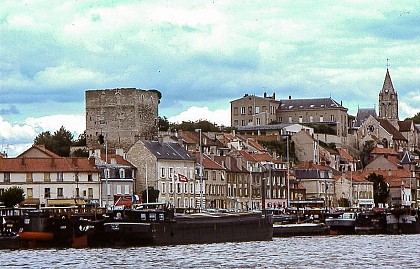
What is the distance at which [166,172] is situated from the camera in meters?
126

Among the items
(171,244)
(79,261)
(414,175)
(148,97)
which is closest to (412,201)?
(414,175)

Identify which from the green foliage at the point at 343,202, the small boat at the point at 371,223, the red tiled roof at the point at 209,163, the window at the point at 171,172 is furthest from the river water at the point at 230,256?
the green foliage at the point at 343,202

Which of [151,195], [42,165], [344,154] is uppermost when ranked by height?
[344,154]

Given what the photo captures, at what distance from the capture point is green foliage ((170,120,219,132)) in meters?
176

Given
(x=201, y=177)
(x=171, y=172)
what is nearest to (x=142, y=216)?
(x=201, y=177)

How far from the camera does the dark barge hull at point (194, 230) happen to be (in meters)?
81.6

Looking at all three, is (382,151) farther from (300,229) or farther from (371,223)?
(300,229)

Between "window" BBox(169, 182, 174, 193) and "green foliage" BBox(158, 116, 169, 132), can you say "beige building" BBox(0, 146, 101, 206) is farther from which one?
Result: "green foliage" BBox(158, 116, 169, 132)

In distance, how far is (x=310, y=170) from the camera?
15525cm

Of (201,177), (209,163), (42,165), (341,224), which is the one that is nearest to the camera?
(341,224)

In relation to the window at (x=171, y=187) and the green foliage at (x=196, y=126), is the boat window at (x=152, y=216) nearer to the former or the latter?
the window at (x=171, y=187)

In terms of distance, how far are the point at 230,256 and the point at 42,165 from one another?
48.2m

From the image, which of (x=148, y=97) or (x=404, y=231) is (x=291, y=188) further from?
(x=404, y=231)

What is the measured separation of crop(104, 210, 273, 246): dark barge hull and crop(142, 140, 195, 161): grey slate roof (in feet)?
105
